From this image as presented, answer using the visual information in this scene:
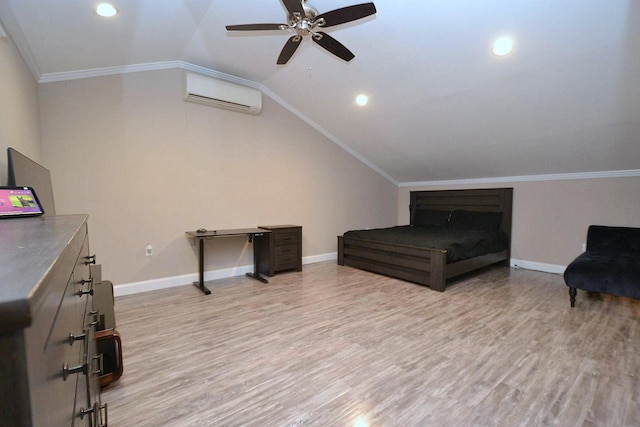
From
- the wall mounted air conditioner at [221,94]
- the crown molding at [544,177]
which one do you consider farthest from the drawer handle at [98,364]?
the crown molding at [544,177]

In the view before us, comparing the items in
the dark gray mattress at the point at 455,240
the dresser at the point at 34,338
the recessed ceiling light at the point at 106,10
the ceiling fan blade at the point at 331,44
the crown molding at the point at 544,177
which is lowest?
the dark gray mattress at the point at 455,240

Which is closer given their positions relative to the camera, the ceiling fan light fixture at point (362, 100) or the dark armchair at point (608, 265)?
the dark armchair at point (608, 265)

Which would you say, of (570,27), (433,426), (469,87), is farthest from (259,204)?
(570,27)

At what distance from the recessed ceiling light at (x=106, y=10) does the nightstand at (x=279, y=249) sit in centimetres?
270

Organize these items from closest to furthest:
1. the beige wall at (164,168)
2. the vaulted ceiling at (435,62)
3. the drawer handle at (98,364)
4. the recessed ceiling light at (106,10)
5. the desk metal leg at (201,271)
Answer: the drawer handle at (98,364), the recessed ceiling light at (106,10), the vaulted ceiling at (435,62), the beige wall at (164,168), the desk metal leg at (201,271)

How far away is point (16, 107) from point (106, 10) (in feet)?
3.29

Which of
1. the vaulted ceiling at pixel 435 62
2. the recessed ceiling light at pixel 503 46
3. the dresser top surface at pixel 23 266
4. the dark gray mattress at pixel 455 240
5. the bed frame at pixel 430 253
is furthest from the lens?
the dark gray mattress at pixel 455 240

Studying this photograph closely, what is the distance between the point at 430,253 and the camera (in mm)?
3682

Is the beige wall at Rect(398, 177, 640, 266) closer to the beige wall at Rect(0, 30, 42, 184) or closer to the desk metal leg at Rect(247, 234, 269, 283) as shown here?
the desk metal leg at Rect(247, 234, 269, 283)

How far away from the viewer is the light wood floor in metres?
1.63

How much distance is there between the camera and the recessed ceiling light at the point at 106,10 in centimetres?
222

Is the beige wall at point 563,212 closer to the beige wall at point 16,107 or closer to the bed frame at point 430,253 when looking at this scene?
the bed frame at point 430,253

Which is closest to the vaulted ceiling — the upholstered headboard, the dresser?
the upholstered headboard

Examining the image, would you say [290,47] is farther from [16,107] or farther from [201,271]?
[201,271]
